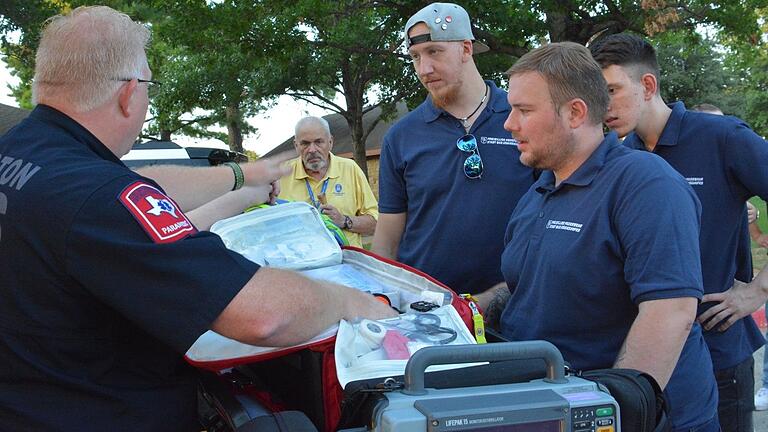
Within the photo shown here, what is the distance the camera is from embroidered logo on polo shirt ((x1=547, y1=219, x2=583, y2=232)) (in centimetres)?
199

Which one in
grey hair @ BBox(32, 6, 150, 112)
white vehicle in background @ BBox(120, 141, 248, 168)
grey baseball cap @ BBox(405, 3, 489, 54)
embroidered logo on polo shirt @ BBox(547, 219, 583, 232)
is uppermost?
grey baseball cap @ BBox(405, 3, 489, 54)

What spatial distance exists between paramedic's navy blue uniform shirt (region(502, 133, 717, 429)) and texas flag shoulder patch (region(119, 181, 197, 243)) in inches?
40.3

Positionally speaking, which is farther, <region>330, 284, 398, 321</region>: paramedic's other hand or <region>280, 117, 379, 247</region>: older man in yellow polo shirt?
<region>280, 117, 379, 247</region>: older man in yellow polo shirt

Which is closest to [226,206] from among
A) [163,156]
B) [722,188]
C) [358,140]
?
[722,188]

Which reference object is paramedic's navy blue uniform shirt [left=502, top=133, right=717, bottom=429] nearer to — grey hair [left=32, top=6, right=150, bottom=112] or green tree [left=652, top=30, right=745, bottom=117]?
grey hair [left=32, top=6, right=150, bottom=112]

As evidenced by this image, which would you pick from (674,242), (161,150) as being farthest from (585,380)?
(161,150)

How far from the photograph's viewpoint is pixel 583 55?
211 cm

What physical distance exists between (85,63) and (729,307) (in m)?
2.18

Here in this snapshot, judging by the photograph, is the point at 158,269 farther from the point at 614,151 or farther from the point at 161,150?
the point at 161,150

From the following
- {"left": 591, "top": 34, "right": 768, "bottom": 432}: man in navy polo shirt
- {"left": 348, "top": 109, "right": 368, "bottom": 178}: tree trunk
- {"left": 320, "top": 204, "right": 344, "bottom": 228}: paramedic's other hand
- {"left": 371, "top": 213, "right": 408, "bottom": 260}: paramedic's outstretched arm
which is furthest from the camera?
{"left": 348, "top": 109, "right": 368, "bottom": 178}: tree trunk

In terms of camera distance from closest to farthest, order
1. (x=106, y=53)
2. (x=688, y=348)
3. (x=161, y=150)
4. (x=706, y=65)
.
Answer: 1. (x=106, y=53)
2. (x=688, y=348)
3. (x=161, y=150)
4. (x=706, y=65)

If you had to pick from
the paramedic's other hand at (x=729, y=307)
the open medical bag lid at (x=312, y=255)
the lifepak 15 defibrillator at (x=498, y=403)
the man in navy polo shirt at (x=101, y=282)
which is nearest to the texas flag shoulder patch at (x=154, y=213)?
the man in navy polo shirt at (x=101, y=282)

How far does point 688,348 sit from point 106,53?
179 centimetres

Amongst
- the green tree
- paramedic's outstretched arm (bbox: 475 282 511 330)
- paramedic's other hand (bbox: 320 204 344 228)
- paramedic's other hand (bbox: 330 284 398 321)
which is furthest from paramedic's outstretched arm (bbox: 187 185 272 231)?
the green tree
